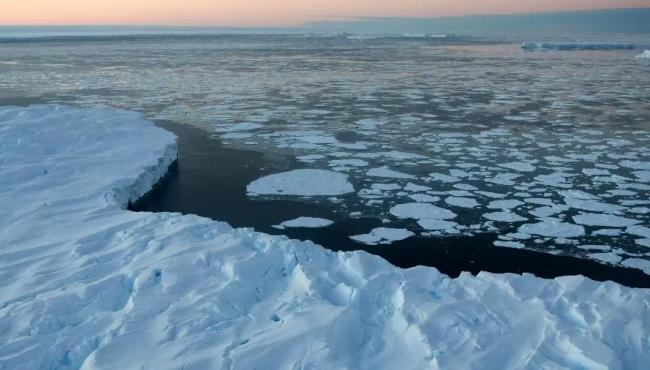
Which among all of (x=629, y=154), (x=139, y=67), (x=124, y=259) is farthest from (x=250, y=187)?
(x=139, y=67)

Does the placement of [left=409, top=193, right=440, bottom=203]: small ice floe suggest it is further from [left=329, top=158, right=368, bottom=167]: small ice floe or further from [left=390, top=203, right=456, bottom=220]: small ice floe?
[left=329, top=158, right=368, bottom=167]: small ice floe

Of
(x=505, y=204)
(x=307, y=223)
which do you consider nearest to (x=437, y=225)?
(x=505, y=204)

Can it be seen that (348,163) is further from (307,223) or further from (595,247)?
(595,247)

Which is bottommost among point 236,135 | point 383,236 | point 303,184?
point 383,236

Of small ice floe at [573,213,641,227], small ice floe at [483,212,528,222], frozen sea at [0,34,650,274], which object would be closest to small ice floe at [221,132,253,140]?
frozen sea at [0,34,650,274]

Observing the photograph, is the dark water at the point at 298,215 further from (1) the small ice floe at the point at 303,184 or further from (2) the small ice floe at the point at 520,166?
(2) the small ice floe at the point at 520,166

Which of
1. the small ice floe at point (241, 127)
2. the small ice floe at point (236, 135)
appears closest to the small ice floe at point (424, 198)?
the small ice floe at point (236, 135)
